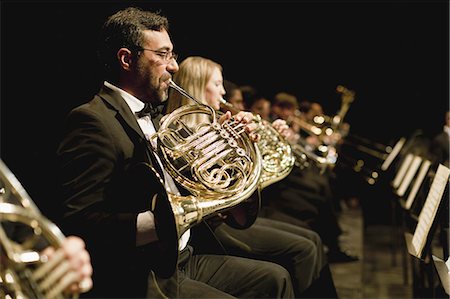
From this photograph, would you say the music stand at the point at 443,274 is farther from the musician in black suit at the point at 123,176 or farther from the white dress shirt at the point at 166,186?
the white dress shirt at the point at 166,186

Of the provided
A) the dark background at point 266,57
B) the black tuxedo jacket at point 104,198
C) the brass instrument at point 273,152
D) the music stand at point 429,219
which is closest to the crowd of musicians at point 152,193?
the black tuxedo jacket at point 104,198

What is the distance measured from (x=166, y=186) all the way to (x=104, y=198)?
9.8 inches

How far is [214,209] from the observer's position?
1764 mm

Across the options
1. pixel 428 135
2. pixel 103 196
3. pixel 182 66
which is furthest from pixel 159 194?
pixel 428 135

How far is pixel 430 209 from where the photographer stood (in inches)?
86.1

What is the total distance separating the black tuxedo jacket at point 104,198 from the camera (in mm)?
1594

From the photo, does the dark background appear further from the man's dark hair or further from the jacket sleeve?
the jacket sleeve

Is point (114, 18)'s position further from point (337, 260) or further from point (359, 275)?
point (337, 260)

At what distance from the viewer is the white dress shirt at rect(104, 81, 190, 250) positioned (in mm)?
1582

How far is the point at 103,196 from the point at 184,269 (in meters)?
0.53

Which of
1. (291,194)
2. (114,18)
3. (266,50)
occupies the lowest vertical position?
(291,194)

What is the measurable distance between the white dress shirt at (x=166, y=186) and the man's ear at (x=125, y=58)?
8 cm

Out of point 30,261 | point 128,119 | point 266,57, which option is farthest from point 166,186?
point 266,57

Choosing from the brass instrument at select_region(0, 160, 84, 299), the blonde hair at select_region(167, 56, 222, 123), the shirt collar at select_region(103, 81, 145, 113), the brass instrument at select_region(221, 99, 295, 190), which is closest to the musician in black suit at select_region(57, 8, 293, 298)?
the shirt collar at select_region(103, 81, 145, 113)
